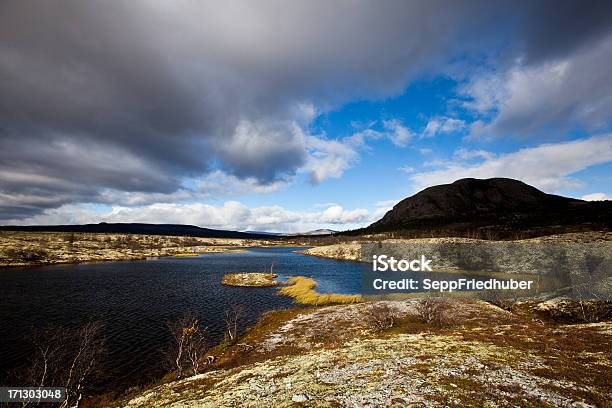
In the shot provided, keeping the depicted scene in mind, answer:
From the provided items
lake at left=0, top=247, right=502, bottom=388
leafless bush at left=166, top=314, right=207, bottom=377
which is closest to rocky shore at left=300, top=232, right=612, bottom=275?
lake at left=0, top=247, right=502, bottom=388

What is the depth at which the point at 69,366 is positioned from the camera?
124ft

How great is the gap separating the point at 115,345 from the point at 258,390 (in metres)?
→ 39.6

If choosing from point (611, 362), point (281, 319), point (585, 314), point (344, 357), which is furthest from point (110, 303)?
point (585, 314)

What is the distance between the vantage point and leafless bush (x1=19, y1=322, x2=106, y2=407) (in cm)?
2905

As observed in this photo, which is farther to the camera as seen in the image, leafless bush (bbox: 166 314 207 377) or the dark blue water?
the dark blue water

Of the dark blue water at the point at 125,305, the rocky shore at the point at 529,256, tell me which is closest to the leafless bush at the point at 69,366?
the dark blue water at the point at 125,305

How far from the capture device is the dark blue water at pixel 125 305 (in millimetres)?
42562

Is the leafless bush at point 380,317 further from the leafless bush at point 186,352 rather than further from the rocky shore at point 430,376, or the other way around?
the leafless bush at point 186,352

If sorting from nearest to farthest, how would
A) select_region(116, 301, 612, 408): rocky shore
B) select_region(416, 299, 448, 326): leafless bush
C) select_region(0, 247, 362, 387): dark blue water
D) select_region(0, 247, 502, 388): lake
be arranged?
1. select_region(116, 301, 612, 408): rocky shore
2. select_region(0, 247, 502, 388): lake
3. select_region(0, 247, 362, 387): dark blue water
4. select_region(416, 299, 448, 326): leafless bush

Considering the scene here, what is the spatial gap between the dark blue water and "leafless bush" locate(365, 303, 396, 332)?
24548 mm

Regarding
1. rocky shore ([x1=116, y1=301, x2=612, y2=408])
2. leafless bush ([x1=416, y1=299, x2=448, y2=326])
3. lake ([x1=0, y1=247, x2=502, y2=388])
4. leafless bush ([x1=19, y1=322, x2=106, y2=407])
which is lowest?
lake ([x1=0, y1=247, x2=502, y2=388])

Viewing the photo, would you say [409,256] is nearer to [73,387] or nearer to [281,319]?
[281,319]

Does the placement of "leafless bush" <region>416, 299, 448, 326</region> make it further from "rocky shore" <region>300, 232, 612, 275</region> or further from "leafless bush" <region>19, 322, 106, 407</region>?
"rocky shore" <region>300, 232, 612, 275</region>

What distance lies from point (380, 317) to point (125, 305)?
62.7 m
